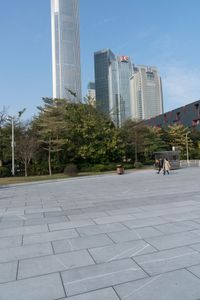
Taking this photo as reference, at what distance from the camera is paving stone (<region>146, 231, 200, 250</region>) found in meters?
5.05

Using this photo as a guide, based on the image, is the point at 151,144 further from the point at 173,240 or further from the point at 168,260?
the point at 168,260

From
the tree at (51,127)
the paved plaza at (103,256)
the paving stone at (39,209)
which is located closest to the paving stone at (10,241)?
the paved plaza at (103,256)

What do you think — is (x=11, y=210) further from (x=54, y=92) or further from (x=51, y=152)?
(x=54, y=92)

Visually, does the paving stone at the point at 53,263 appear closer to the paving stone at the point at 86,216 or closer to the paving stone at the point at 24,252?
the paving stone at the point at 24,252

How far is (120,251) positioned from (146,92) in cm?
8453

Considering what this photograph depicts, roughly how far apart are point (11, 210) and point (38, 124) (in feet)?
88.6

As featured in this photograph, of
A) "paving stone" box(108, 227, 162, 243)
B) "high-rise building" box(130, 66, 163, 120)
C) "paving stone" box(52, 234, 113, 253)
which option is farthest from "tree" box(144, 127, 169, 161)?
"paving stone" box(52, 234, 113, 253)

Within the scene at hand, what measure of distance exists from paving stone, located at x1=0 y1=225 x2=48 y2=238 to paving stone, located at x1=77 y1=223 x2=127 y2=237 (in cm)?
98

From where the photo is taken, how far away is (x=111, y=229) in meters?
6.37

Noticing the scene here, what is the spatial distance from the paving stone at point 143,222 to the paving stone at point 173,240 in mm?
1021

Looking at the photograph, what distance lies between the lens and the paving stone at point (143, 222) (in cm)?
662

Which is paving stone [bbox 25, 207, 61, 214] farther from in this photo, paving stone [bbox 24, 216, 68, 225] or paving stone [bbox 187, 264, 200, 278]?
paving stone [bbox 187, 264, 200, 278]

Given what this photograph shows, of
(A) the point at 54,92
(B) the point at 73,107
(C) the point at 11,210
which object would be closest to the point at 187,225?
(C) the point at 11,210

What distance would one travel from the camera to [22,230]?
6.74 meters
